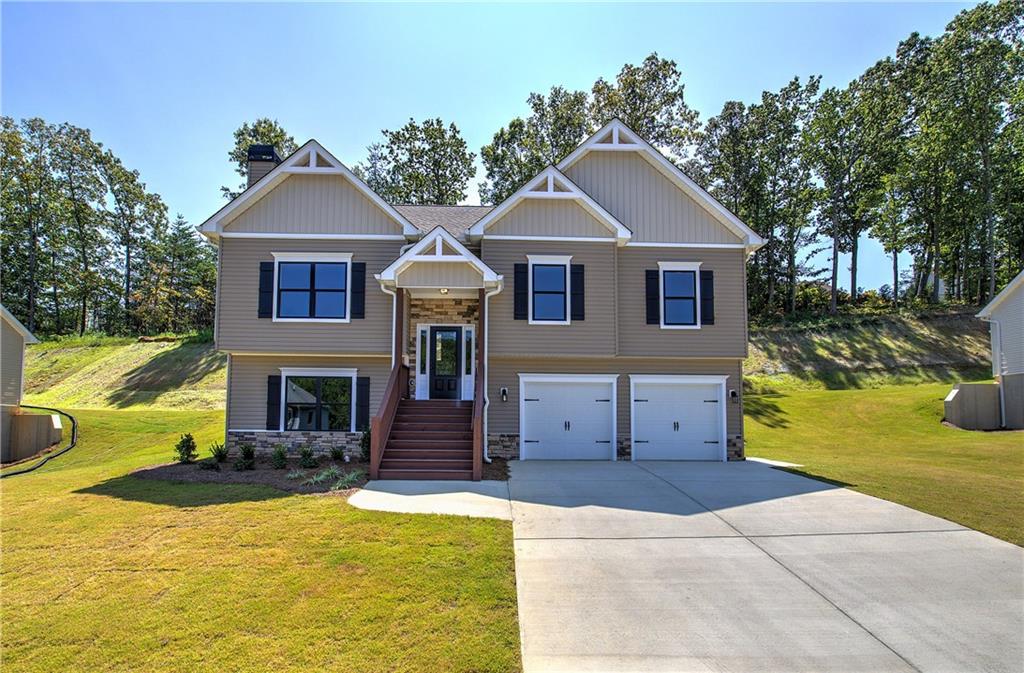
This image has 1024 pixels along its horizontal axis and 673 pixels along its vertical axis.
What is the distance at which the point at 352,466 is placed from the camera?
12750mm

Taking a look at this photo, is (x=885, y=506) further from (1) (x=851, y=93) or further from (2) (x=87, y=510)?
(1) (x=851, y=93)

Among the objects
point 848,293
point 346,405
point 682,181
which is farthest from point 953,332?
point 346,405

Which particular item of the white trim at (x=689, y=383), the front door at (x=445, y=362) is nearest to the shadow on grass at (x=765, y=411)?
the white trim at (x=689, y=383)

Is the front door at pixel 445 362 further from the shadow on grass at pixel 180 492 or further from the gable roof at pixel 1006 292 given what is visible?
the gable roof at pixel 1006 292

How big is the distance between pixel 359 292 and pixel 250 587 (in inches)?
361

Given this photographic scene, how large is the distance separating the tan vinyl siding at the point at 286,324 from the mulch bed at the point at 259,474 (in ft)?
9.50

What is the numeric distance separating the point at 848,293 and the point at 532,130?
23.9 metres

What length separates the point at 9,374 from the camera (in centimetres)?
1966

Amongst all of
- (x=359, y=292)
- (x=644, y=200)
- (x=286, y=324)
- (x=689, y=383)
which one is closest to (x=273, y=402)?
(x=286, y=324)

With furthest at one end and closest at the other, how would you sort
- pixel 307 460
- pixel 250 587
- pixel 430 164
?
1. pixel 430 164
2. pixel 307 460
3. pixel 250 587

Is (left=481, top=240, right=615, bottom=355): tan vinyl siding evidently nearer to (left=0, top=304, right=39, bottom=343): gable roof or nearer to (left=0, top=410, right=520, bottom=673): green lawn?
(left=0, top=410, right=520, bottom=673): green lawn

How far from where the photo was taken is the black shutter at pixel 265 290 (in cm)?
1395

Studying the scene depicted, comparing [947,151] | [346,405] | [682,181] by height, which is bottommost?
[346,405]

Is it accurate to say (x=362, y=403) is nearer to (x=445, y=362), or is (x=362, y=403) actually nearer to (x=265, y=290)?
(x=445, y=362)
